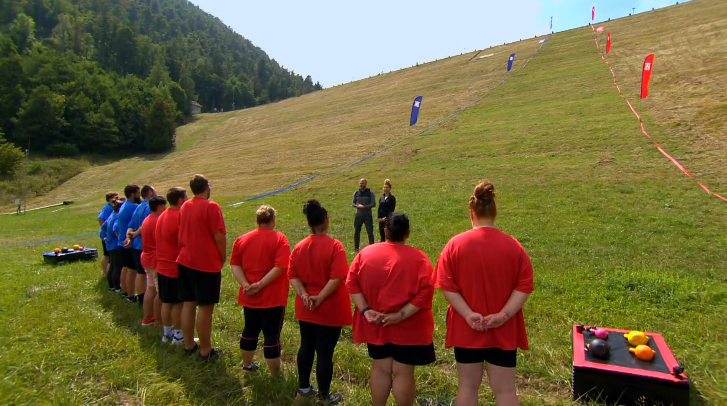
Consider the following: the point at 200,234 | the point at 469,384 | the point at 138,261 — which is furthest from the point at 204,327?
the point at 469,384

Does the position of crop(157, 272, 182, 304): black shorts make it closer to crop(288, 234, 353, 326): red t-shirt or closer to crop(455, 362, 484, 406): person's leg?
crop(288, 234, 353, 326): red t-shirt

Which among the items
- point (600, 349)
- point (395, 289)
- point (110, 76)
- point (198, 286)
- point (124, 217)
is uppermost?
point (110, 76)

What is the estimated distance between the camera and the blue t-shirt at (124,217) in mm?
6125

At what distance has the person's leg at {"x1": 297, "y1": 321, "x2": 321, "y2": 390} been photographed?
11.3 feet

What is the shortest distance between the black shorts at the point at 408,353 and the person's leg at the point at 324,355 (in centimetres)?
55

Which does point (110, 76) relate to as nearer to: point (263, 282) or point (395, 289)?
point (263, 282)

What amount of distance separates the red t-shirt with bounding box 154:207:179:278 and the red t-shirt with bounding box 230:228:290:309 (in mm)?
1147

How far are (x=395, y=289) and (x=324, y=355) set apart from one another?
1.02 m

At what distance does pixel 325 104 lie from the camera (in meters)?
55.6

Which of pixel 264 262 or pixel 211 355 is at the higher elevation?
pixel 264 262

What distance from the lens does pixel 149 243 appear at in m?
5.14

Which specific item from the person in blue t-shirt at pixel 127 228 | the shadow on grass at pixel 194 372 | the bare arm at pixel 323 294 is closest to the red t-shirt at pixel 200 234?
the shadow on grass at pixel 194 372

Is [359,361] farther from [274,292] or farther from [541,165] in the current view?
[541,165]

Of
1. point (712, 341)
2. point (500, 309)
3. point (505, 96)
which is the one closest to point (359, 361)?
point (500, 309)
